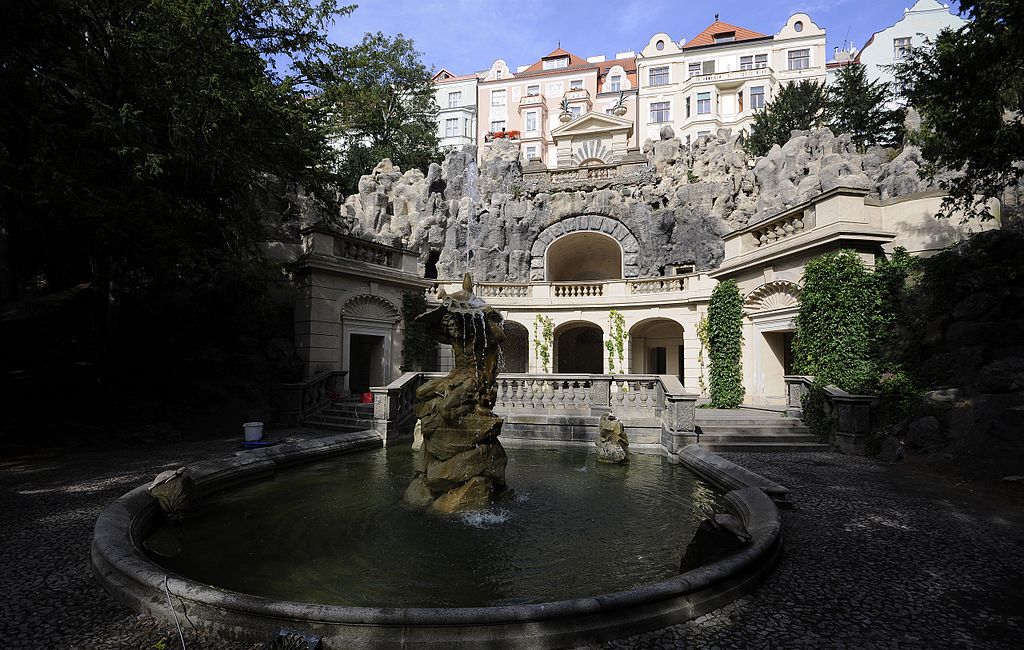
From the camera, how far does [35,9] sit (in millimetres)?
8008

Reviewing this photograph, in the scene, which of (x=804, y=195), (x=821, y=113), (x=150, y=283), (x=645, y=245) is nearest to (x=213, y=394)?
(x=150, y=283)

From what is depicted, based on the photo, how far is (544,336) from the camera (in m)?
21.8

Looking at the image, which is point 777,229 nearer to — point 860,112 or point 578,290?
point 578,290

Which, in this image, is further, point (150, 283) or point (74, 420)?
point (150, 283)

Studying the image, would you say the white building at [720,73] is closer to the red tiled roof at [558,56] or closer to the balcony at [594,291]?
the red tiled roof at [558,56]

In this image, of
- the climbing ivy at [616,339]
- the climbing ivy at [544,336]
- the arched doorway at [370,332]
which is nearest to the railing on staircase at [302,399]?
the arched doorway at [370,332]

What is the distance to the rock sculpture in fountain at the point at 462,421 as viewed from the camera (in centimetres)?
646

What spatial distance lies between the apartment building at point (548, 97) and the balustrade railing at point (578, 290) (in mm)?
31341

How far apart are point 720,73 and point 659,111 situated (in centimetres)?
611

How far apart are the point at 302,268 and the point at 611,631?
13888 mm

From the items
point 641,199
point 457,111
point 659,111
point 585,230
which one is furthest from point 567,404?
point 457,111

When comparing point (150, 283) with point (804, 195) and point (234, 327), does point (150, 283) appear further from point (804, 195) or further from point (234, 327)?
point (804, 195)

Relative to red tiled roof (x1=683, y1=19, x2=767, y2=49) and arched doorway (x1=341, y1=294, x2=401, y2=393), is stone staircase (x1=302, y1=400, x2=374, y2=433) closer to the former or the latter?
arched doorway (x1=341, y1=294, x2=401, y2=393)

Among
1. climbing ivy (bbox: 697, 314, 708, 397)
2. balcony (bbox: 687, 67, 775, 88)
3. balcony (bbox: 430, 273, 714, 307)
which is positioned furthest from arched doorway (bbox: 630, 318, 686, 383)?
balcony (bbox: 687, 67, 775, 88)
